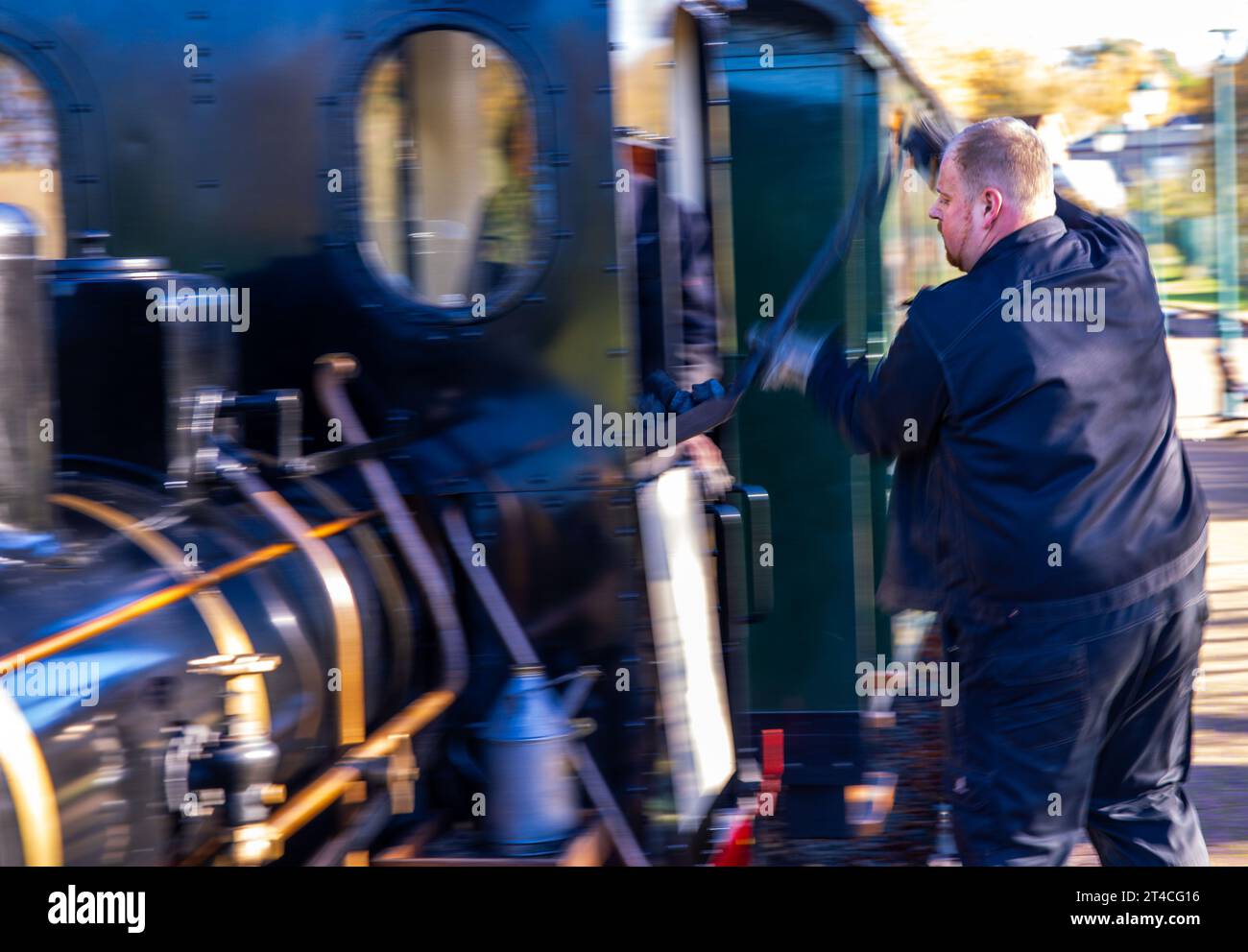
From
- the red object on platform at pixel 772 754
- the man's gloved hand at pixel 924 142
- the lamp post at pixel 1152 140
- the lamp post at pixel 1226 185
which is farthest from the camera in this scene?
the lamp post at pixel 1152 140

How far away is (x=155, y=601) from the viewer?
2.41 metres

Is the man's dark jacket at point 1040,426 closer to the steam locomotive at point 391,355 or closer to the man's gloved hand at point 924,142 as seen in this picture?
the steam locomotive at point 391,355

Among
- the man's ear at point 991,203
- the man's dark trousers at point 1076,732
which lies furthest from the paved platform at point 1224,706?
the man's ear at point 991,203

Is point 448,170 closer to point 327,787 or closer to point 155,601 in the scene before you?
point 155,601

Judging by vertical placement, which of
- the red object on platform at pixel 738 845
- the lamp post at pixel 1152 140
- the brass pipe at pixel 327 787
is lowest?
the red object on platform at pixel 738 845

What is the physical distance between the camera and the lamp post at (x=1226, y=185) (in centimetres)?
791

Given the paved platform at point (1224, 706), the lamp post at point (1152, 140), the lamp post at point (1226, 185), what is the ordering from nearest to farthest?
the paved platform at point (1224, 706)
the lamp post at point (1226, 185)
the lamp post at point (1152, 140)

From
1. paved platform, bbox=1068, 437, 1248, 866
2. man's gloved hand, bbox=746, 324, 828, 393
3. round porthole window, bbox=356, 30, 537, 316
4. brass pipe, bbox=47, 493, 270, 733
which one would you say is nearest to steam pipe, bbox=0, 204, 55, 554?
brass pipe, bbox=47, 493, 270, 733

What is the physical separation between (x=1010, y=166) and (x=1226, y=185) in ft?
24.7

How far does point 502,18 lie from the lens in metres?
2.94

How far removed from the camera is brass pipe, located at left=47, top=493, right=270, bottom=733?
8.22 ft

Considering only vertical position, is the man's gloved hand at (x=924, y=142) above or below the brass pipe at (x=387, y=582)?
above

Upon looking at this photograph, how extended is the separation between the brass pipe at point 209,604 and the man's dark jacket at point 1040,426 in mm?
1244

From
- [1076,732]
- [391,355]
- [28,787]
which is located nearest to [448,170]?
[391,355]
